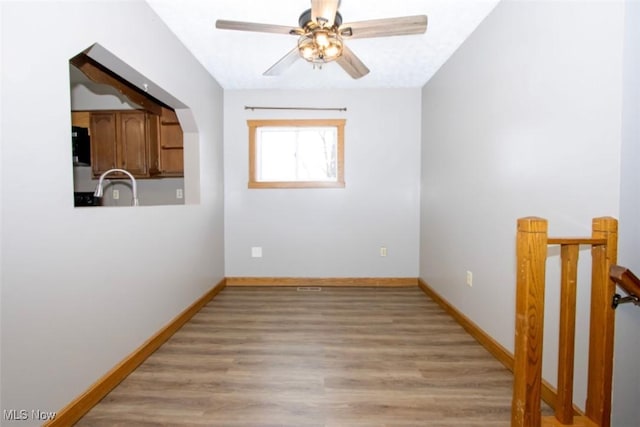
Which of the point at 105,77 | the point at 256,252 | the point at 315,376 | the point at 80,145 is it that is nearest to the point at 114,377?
the point at 315,376

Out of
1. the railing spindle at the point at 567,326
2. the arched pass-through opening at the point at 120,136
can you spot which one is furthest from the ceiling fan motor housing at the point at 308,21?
the arched pass-through opening at the point at 120,136

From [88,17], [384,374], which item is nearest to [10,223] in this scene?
[88,17]

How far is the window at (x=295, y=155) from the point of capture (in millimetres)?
3793

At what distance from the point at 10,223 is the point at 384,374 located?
6.75 feet

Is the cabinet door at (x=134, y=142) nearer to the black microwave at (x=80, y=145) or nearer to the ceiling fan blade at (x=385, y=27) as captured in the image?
the black microwave at (x=80, y=145)

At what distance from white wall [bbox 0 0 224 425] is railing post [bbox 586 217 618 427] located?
7.53ft

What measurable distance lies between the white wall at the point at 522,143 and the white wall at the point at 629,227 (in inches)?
1.1

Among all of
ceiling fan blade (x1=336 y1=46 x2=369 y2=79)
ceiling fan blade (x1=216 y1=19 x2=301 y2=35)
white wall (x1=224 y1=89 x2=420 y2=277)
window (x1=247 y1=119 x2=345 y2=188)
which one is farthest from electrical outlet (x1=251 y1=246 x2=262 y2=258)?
ceiling fan blade (x1=216 y1=19 x2=301 y2=35)

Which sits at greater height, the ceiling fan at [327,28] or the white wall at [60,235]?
the ceiling fan at [327,28]

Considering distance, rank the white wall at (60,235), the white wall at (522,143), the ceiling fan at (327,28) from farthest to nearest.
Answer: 1. the ceiling fan at (327,28)
2. the white wall at (522,143)
3. the white wall at (60,235)

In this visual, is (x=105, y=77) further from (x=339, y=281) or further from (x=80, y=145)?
(x=339, y=281)

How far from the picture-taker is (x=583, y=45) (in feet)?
4.45

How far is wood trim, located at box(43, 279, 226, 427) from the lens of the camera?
142 cm

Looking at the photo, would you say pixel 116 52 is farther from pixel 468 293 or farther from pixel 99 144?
pixel 468 293
